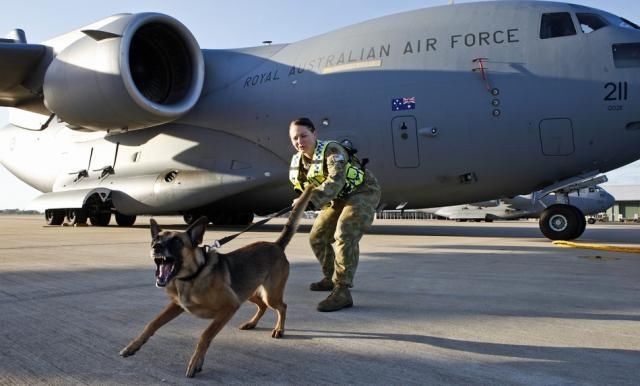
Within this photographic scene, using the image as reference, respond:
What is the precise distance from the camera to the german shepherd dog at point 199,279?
7.75ft

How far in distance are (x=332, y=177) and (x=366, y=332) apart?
1.11m

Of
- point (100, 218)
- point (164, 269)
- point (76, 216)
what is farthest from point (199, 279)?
point (76, 216)

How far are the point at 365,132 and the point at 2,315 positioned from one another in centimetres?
736

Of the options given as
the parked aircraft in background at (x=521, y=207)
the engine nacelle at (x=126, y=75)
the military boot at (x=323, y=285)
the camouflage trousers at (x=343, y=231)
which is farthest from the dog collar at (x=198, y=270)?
the parked aircraft in background at (x=521, y=207)

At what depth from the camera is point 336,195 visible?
369cm

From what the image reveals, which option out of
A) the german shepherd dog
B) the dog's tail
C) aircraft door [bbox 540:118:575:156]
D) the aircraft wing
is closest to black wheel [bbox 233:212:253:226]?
the aircraft wing

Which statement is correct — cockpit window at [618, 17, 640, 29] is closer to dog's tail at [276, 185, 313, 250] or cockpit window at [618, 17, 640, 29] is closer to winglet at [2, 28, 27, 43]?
dog's tail at [276, 185, 313, 250]

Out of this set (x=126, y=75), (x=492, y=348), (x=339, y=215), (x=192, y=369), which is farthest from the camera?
(x=126, y=75)

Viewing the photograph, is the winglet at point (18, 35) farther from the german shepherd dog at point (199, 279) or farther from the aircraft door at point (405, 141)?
the german shepherd dog at point (199, 279)

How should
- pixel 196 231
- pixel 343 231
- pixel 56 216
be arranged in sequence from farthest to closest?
1. pixel 56 216
2. pixel 343 231
3. pixel 196 231

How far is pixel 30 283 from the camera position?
4828mm

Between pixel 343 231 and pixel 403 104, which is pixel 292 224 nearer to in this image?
pixel 343 231

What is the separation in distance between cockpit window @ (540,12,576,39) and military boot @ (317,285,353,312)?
23.1ft

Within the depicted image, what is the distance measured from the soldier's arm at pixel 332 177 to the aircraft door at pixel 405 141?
590 centimetres
